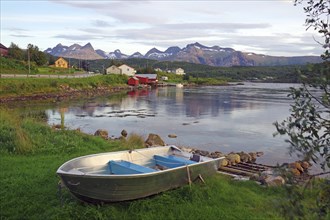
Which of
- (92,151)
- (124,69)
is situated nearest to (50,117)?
(92,151)

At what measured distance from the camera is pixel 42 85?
159 ft


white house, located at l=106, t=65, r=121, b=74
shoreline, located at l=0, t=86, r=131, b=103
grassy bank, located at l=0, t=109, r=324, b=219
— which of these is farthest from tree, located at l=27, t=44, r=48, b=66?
grassy bank, located at l=0, t=109, r=324, b=219

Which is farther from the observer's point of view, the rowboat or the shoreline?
the shoreline

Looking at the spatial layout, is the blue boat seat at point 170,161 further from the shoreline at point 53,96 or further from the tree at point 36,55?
the tree at point 36,55

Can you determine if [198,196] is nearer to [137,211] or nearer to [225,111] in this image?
[137,211]

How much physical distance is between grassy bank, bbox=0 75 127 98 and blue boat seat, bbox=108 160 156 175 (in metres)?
37.4

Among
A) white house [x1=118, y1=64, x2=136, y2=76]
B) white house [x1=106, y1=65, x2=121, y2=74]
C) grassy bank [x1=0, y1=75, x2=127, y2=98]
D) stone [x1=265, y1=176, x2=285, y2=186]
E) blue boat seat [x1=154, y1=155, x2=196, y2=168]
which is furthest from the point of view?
white house [x1=118, y1=64, x2=136, y2=76]

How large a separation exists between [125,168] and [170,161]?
1531 mm

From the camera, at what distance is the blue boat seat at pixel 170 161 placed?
28.5 feet

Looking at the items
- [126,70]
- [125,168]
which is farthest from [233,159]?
[126,70]

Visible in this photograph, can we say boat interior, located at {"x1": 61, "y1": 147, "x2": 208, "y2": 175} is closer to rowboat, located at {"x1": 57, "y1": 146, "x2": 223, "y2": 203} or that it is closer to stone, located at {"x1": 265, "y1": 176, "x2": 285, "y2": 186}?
rowboat, located at {"x1": 57, "y1": 146, "x2": 223, "y2": 203}

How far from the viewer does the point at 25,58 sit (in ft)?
219

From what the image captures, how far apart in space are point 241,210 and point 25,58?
6690 centimetres

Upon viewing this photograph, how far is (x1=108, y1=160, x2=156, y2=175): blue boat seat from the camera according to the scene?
7633mm
